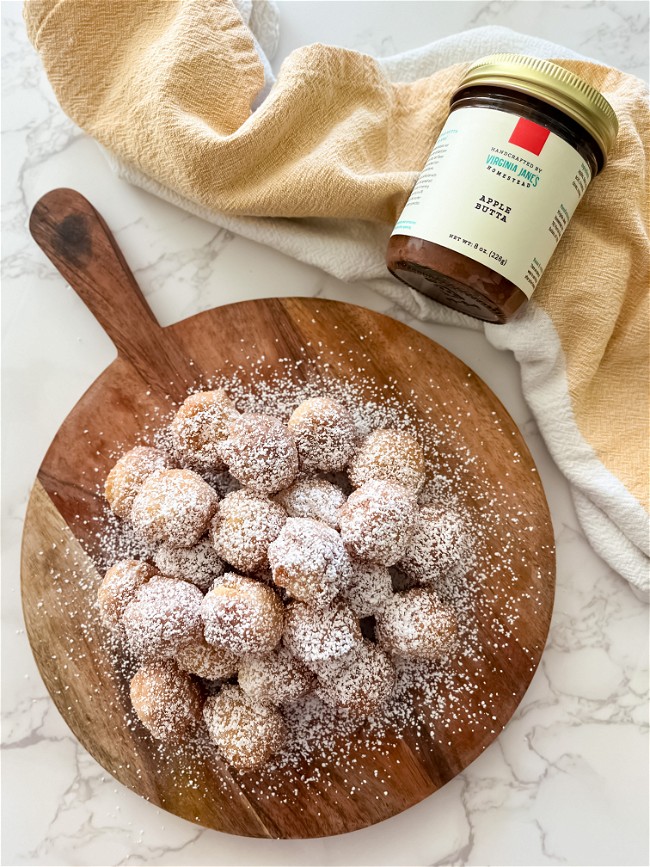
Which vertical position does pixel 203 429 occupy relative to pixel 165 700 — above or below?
above

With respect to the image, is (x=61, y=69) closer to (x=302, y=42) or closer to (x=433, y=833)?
(x=302, y=42)

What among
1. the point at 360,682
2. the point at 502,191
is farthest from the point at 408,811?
the point at 502,191

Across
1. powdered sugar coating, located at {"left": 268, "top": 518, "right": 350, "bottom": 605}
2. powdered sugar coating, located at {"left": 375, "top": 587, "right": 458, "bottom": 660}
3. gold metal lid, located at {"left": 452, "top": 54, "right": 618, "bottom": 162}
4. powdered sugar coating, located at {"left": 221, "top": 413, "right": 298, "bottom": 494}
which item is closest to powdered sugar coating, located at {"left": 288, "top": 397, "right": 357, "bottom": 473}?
powdered sugar coating, located at {"left": 221, "top": 413, "right": 298, "bottom": 494}

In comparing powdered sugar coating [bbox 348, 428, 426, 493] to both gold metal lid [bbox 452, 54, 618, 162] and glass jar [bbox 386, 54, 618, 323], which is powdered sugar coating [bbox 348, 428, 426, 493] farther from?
gold metal lid [bbox 452, 54, 618, 162]

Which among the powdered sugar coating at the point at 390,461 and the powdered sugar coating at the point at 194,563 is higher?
the powdered sugar coating at the point at 390,461

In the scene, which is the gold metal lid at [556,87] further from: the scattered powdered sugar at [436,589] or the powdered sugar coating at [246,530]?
the powdered sugar coating at [246,530]

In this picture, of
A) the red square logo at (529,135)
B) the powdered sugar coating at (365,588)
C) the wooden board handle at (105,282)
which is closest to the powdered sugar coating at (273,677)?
the powdered sugar coating at (365,588)

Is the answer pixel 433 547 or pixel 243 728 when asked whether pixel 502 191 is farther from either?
pixel 243 728
